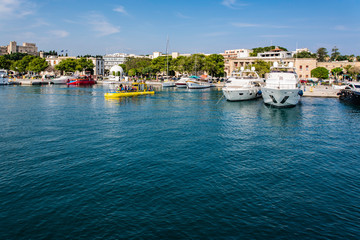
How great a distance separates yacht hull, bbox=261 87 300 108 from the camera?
54969 millimetres

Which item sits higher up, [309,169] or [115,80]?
[115,80]

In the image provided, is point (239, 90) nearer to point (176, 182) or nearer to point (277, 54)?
point (176, 182)

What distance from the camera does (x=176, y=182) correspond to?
19.1 meters

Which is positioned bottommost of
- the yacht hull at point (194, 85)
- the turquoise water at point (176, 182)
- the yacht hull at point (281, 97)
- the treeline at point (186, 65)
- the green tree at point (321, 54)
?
the turquoise water at point (176, 182)

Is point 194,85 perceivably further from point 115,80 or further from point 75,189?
point 75,189

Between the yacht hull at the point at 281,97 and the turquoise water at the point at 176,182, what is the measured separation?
1931 centimetres

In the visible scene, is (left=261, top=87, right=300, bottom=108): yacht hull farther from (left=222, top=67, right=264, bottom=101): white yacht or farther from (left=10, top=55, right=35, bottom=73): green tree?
(left=10, top=55, right=35, bottom=73): green tree

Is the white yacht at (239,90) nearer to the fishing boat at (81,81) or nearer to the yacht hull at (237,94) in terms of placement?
the yacht hull at (237,94)

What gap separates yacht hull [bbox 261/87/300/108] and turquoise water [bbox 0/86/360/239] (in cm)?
1931

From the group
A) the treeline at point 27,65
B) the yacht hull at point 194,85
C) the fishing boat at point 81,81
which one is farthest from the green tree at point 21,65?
the yacht hull at point 194,85

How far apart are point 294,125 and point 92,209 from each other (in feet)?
107

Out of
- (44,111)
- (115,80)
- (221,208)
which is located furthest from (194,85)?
(221,208)

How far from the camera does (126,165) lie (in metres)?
22.2

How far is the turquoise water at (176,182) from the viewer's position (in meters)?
13.8
